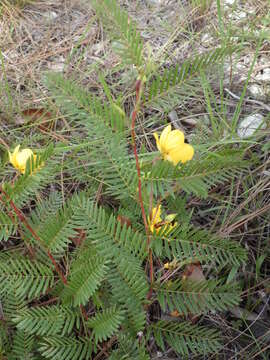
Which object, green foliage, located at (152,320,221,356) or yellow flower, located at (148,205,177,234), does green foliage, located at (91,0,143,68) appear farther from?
green foliage, located at (152,320,221,356)

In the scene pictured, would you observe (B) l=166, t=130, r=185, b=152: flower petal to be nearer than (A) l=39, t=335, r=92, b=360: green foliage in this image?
Yes

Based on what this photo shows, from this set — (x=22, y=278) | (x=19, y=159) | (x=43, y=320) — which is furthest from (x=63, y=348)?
(x=19, y=159)

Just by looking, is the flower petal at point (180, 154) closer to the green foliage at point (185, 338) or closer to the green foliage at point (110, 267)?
the green foliage at point (110, 267)

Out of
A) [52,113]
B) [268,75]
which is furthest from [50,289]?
[268,75]

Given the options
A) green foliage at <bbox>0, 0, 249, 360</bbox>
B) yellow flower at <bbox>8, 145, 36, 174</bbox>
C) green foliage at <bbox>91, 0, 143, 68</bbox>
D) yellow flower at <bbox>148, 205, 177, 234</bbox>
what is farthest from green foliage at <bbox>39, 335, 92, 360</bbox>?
green foliage at <bbox>91, 0, 143, 68</bbox>

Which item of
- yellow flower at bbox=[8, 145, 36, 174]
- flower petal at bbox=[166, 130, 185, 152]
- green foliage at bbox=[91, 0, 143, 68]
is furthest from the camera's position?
yellow flower at bbox=[8, 145, 36, 174]

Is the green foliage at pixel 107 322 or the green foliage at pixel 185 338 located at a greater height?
the green foliage at pixel 107 322

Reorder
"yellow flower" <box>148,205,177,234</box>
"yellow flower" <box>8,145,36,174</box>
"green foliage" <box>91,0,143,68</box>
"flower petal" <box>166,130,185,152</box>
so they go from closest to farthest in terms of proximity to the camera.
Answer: "green foliage" <box>91,0,143,68</box>, "flower petal" <box>166,130,185,152</box>, "yellow flower" <box>148,205,177,234</box>, "yellow flower" <box>8,145,36,174</box>

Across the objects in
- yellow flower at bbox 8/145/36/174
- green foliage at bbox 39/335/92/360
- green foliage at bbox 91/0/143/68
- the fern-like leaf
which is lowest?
green foliage at bbox 39/335/92/360

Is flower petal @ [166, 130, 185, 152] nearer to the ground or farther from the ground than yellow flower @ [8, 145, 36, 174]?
farther from the ground

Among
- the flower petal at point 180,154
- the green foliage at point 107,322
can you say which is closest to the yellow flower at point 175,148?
the flower petal at point 180,154

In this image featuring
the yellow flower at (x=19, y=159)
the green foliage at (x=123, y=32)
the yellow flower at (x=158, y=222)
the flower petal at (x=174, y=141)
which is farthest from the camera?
the yellow flower at (x=19, y=159)

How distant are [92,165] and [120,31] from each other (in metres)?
1.07

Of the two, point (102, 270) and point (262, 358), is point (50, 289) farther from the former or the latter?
point (262, 358)
